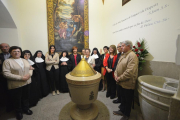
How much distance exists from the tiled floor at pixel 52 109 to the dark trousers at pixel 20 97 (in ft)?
0.89

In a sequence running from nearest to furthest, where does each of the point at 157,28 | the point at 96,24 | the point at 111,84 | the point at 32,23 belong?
the point at 157,28 < the point at 111,84 < the point at 32,23 < the point at 96,24

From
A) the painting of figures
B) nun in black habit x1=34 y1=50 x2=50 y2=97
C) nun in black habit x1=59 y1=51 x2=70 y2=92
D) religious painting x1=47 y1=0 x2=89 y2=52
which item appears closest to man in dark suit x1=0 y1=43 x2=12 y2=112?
nun in black habit x1=34 y1=50 x2=50 y2=97

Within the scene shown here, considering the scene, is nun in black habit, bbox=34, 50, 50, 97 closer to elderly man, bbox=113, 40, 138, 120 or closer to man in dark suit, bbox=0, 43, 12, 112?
man in dark suit, bbox=0, 43, 12, 112

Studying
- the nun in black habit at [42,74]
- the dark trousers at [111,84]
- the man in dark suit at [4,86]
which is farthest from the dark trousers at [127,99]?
the man in dark suit at [4,86]

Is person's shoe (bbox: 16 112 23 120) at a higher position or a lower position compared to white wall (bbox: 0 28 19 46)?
lower

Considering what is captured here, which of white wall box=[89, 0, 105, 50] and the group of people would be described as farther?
white wall box=[89, 0, 105, 50]

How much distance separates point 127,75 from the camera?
166 cm

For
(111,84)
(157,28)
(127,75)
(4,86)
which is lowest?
(111,84)

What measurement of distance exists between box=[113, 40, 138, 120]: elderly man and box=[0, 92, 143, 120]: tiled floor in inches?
14.2

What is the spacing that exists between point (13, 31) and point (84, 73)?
356cm

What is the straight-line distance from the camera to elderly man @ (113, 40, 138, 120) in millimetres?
1644

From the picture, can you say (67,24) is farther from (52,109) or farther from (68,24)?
(52,109)

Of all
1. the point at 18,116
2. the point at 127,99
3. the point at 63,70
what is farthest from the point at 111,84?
→ the point at 18,116

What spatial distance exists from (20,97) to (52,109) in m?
0.86
